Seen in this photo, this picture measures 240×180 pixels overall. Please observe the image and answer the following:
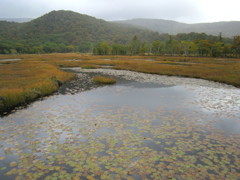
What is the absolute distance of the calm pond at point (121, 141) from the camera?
26.1 ft

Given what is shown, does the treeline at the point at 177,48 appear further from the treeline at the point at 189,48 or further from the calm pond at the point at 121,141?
the calm pond at the point at 121,141

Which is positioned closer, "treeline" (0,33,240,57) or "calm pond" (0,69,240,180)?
"calm pond" (0,69,240,180)

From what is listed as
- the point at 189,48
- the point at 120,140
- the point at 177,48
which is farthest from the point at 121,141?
the point at 177,48

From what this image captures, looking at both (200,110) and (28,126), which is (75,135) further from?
(200,110)

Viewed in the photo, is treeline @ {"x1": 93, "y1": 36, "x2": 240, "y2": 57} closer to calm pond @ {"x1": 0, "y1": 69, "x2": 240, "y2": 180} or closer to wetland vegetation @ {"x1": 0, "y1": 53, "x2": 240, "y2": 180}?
wetland vegetation @ {"x1": 0, "y1": 53, "x2": 240, "y2": 180}

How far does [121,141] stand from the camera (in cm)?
1069

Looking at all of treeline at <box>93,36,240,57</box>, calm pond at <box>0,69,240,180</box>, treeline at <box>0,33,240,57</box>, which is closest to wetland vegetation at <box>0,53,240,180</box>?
calm pond at <box>0,69,240,180</box>

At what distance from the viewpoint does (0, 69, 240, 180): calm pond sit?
7.95 metres

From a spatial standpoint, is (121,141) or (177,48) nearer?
(121,141)

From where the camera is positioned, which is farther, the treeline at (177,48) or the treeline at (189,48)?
the treeline at (177,48)

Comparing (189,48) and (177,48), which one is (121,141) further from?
(177,48)

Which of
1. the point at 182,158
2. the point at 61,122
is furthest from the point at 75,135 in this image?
the point at 182,158

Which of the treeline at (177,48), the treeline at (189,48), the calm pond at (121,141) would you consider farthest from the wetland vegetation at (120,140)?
the treeline at (177,48)

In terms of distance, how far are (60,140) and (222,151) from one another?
921cm
